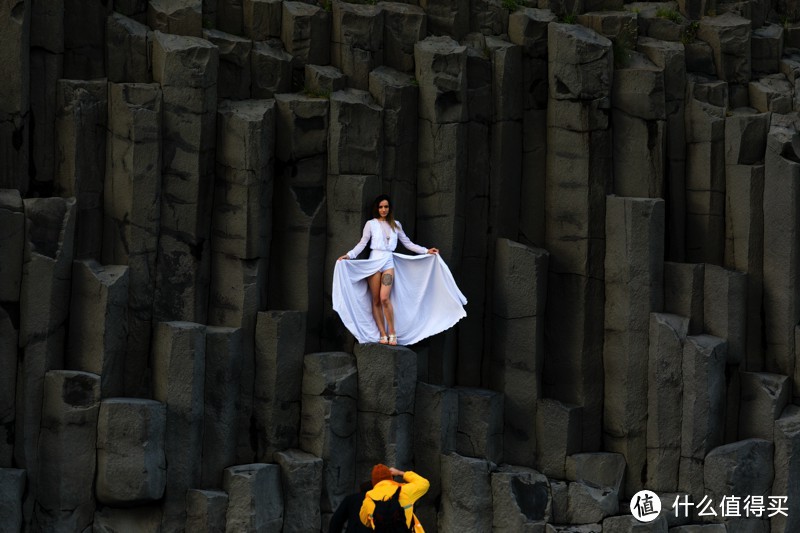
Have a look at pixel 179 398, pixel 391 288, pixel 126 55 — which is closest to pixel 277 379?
pixel 179 398

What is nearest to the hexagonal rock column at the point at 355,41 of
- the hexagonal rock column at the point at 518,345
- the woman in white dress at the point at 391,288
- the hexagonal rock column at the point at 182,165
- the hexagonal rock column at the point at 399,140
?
the hexagonal rock column at the point at 399,140

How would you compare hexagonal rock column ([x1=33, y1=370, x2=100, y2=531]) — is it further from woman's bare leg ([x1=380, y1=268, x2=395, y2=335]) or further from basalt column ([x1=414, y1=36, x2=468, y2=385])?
basalt column ([x1=414, y1=36, x2=468, y2=385])

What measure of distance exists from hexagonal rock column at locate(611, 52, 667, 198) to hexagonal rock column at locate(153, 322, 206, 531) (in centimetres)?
615

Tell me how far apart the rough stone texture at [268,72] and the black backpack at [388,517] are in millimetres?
6753

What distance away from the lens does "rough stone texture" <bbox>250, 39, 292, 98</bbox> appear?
2147 centimetres

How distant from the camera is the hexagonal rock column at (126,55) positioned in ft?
68.3

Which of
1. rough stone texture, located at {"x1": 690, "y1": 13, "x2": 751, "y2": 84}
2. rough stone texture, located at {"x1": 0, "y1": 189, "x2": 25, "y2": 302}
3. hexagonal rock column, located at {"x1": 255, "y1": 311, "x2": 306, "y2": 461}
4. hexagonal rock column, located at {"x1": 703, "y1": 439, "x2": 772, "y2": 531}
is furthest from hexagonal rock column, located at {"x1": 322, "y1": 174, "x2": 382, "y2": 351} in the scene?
rough stone texture, located at {"x1": 690, "y1": 13, "x2": 751, "y2": 84}

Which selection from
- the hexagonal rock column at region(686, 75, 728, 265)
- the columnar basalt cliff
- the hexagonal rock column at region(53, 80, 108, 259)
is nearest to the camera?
the columnar basalt cliff

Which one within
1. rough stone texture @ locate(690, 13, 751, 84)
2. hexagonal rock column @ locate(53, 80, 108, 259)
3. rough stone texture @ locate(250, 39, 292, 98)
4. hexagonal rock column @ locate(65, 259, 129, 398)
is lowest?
hexagonal rock column @ locate(65, 259, 129, 398)

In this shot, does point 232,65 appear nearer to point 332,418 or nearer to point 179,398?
point 179,398

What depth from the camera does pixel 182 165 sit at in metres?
20.5

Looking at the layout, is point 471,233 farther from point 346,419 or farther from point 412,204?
point 346,419

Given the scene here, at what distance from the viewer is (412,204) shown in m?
21.8

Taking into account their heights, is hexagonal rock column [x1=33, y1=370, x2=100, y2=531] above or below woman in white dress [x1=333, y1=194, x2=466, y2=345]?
below
